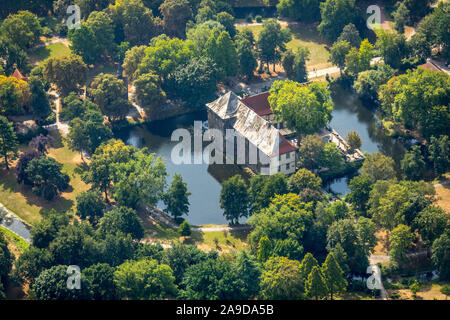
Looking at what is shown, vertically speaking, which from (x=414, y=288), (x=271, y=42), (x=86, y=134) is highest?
(x=271, y=42)

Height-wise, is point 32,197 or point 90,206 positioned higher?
point 32,197

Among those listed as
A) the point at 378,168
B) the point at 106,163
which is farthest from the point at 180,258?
the point at 378,168

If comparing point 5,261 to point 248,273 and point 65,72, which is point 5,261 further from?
point 65,72

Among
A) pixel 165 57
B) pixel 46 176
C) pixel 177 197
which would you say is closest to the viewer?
pixel 177 197

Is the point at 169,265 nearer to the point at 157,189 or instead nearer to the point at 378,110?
the point at 157,189

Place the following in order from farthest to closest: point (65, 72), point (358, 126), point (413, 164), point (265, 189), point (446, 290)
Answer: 1. point (65, 72)
2. point (358, 126)
3. point (413, 164)
4. point (265, 189)
5. point (446, 290)
